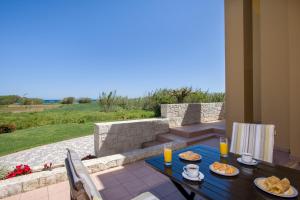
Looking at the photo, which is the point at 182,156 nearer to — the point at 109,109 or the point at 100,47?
the point at 109,109

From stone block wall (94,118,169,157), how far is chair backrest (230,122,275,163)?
3.46 metres

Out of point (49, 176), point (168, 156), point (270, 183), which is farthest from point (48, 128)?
point (270, 183)

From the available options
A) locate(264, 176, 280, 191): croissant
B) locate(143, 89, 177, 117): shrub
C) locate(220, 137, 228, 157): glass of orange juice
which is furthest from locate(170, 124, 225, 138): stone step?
locate(264, 176, 280, 191): croissant

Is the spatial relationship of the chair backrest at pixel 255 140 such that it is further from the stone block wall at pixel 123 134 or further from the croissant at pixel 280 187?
the stone block wall at pixel 123 134

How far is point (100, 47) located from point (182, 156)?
1613cm

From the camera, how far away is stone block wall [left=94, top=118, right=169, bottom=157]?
481 centimetres

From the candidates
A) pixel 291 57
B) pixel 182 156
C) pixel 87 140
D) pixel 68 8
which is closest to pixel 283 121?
pixel 291 57

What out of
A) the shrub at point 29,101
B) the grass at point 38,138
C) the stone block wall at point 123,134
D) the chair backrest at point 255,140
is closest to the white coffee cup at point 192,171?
the chair backrest at point 255,140

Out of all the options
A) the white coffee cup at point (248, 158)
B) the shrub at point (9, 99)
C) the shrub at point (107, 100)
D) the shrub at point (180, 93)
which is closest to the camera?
the white coffee cup at point (248, 158)

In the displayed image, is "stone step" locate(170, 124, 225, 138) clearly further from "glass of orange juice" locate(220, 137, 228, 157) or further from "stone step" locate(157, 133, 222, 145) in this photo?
"glass of orange juice" locate(220, 137, 228, 157)

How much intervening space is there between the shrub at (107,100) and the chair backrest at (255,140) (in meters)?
9.57

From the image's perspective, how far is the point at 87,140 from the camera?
7.06m

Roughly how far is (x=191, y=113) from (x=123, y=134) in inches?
141

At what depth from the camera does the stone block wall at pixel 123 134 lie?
15.8 feet
